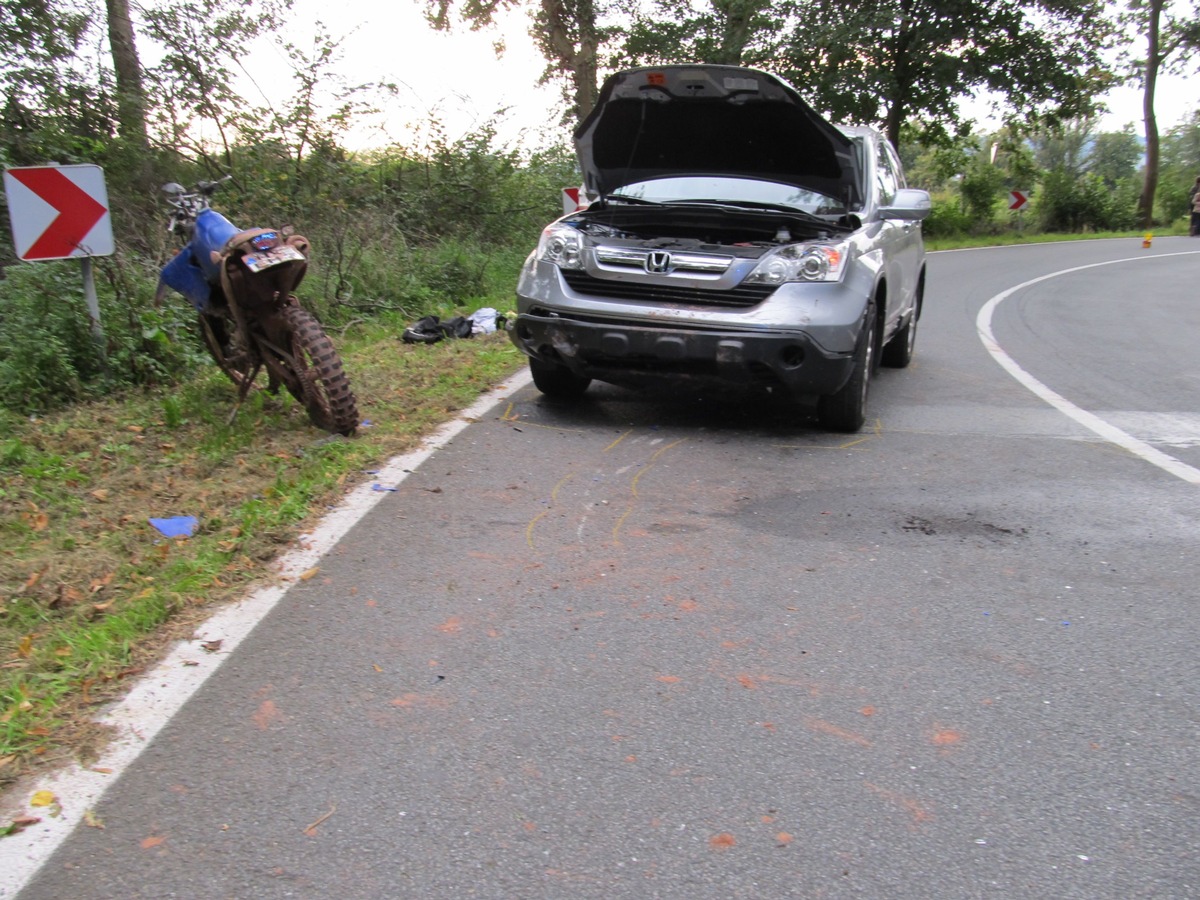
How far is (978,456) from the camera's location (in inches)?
251

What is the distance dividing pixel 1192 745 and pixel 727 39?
30671mm

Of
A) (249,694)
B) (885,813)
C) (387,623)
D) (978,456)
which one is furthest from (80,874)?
(978,456)

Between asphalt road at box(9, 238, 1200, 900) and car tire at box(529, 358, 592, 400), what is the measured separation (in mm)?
1096

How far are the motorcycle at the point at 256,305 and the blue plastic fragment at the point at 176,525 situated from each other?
4.64 feet

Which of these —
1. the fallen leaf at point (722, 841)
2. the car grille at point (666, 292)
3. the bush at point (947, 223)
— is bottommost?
the bush at point (947, 223)

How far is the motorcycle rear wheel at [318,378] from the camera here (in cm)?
618

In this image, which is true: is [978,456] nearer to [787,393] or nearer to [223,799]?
[787,393]

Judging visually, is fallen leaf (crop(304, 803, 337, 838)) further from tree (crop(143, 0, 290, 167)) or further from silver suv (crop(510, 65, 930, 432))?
tree (crop(143, 0, 290, 167))

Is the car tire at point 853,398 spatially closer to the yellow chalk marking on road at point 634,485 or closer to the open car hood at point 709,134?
the yellow chalk marking on road at point 634,485

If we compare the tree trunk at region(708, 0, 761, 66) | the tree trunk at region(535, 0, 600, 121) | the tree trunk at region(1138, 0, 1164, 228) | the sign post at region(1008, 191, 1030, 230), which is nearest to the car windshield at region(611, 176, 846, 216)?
the tree trunk at region(535, 0, 600, 121)

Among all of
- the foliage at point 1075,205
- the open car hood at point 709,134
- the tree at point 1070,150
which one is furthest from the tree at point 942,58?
the tree at point 1070,150

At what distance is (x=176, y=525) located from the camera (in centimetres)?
494

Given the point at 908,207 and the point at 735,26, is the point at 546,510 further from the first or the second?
the point at 735,26

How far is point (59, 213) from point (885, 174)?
5745 mm
